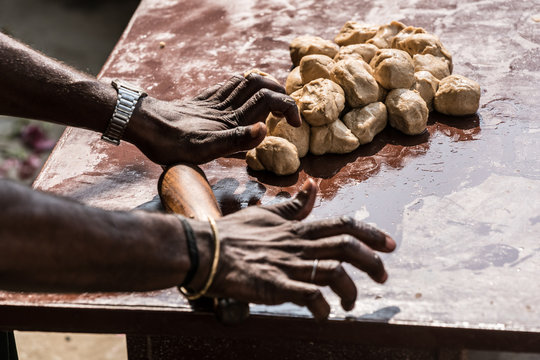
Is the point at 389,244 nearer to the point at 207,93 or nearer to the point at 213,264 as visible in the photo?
the point at 213,264

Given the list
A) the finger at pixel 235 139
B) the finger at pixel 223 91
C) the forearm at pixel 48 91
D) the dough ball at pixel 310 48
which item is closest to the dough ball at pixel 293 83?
the dough ball at pixel 310 48

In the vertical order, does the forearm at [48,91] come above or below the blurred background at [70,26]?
above

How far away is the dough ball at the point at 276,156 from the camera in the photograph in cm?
197

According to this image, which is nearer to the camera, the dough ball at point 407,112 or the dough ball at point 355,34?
the dough ball at point 407,112

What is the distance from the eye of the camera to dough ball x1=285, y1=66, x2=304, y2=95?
2303 millimetres

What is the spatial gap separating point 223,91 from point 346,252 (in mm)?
879

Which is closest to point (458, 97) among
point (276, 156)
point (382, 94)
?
point (382, 94)

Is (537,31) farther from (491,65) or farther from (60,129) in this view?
(60,129)

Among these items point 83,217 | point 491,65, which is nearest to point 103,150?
point 83,217

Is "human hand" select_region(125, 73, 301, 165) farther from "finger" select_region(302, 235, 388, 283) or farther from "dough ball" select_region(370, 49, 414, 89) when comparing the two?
"finger" select_region(302, 235, 388, 283)

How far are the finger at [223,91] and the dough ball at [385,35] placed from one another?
0.60 meters

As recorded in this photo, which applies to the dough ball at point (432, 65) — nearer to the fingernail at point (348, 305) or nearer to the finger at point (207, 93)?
the finger at point (207, 93)

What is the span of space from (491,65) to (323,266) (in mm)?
1389

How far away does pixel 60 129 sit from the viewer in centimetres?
530
